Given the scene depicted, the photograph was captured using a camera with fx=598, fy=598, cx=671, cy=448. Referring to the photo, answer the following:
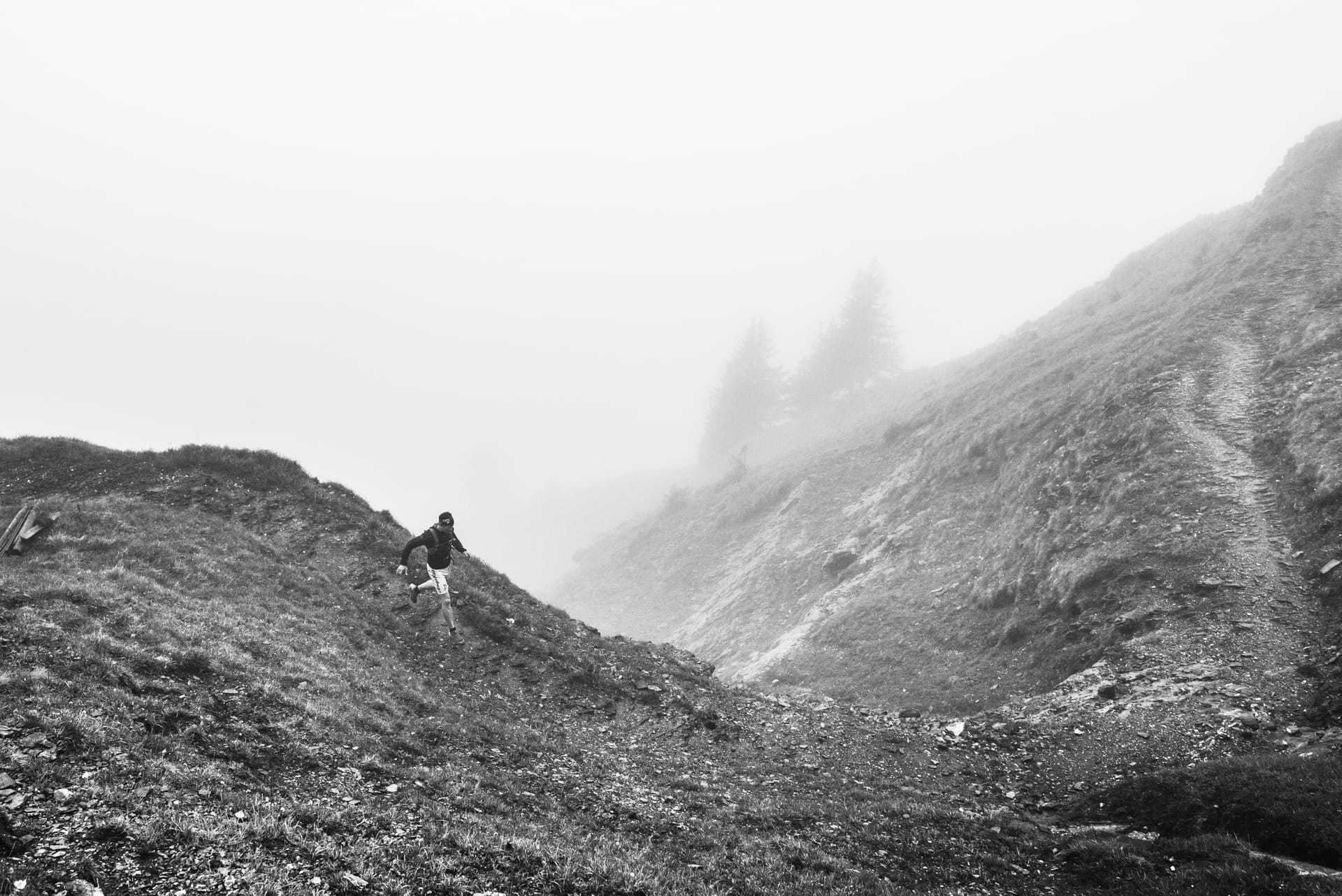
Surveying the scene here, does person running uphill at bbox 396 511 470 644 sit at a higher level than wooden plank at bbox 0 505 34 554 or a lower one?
lower

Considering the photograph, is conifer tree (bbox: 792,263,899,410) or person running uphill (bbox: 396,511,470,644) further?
conifer tree (bbox: 792,263,899,410)

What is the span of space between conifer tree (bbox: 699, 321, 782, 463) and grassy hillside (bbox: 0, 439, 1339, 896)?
63784 millimetres

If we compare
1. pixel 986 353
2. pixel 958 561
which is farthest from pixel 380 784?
pixel 986 353

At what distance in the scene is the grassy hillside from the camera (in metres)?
7.32

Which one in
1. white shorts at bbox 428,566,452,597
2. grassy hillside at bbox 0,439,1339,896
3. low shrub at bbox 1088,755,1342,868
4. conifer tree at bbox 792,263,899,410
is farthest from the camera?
conifer tree at bbox 792,263,899,410

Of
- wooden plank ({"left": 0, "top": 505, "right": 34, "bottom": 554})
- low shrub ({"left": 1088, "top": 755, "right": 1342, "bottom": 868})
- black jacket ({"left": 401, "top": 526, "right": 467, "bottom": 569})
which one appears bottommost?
low shrub ({"left": 1088, "top": 755, "right": 1342, "bottom": 868})

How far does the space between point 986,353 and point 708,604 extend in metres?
45.3

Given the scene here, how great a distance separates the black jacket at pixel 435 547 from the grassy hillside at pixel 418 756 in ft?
6.50

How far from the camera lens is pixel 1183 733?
12820 millimetres

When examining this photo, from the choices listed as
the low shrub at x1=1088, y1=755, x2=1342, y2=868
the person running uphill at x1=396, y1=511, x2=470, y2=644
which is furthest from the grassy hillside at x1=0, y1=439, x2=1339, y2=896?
the person running uphill at x1=396, y1=511, x2=470, y2=644

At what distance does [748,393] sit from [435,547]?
6768 centimetres

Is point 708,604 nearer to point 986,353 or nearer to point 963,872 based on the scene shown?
point 963,872

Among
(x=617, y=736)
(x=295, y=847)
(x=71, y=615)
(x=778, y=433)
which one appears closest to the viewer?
(x=295, y=847)

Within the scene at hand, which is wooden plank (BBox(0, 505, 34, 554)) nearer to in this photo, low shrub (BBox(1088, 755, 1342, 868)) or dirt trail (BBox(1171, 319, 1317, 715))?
low shrub (BBox(1088, 755, 1342, 868))
